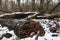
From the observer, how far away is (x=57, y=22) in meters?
2.57

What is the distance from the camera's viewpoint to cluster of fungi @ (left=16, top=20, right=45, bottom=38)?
2322 millimetres

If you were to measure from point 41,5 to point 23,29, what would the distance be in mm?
1430

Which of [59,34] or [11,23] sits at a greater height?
[11,23]

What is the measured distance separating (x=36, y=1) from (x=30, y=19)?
1.16m

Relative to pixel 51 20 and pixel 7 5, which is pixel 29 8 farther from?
pixel 51 20

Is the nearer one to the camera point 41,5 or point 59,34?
point 59,34

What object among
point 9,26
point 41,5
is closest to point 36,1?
point 41,5

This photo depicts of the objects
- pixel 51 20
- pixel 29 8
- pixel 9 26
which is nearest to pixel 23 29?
pixel 9 26

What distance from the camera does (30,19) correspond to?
8.52ft

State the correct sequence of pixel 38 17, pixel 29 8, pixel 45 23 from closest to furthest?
pixel 45 23
pixel 38 17
pixel 29 8

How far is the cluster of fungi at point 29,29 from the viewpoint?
2322 mm

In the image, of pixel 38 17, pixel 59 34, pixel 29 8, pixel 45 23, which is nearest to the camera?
pixel 59 34

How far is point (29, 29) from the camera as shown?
2375 mm

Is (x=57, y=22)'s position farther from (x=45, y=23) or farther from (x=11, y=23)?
(x=11, y=23)
